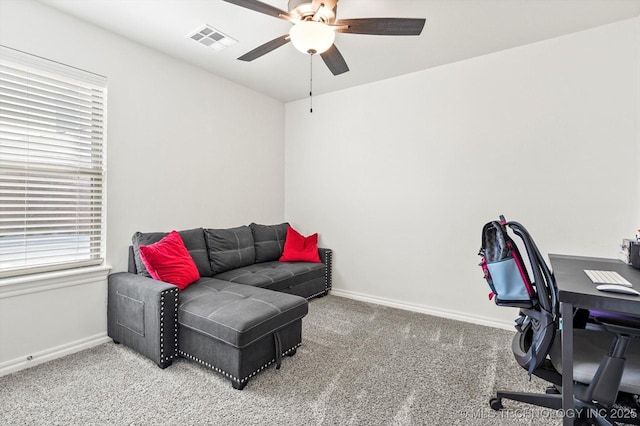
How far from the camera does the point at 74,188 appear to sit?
8.39ft

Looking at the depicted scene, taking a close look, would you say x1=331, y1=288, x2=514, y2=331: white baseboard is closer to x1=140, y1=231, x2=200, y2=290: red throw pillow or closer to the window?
x1=140, y1=231, x2=200, y2=290: red throw pillow

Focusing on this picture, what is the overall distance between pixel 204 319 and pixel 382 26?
222 centimetres

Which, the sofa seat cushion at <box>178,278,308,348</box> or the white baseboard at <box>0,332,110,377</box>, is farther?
the white baseboard at <box>0,332,110,377</box>

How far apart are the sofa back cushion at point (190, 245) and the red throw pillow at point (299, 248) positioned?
1.07 meters

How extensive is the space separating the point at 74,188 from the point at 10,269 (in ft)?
2.34

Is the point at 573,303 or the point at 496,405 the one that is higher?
the point at 573,303

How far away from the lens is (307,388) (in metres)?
2.04

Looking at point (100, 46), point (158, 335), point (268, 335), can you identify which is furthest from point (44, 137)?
point (268, 335)

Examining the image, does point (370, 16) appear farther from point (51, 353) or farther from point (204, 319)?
point (51, 353)

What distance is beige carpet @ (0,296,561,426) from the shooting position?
1768 millimetres

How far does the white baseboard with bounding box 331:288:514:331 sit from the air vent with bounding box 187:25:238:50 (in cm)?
308

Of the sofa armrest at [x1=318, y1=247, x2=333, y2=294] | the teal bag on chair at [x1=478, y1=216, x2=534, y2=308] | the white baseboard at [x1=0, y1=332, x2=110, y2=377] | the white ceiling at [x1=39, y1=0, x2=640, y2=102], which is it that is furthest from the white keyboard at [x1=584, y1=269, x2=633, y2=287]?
the white baseboard at [x1=0, y1=332, x2=110, y2=377]

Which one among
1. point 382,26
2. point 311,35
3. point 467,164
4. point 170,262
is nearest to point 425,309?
point 467,164

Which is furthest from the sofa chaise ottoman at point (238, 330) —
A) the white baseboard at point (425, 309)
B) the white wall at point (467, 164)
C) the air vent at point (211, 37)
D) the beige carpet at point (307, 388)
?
the air vent at point (211, 37)
